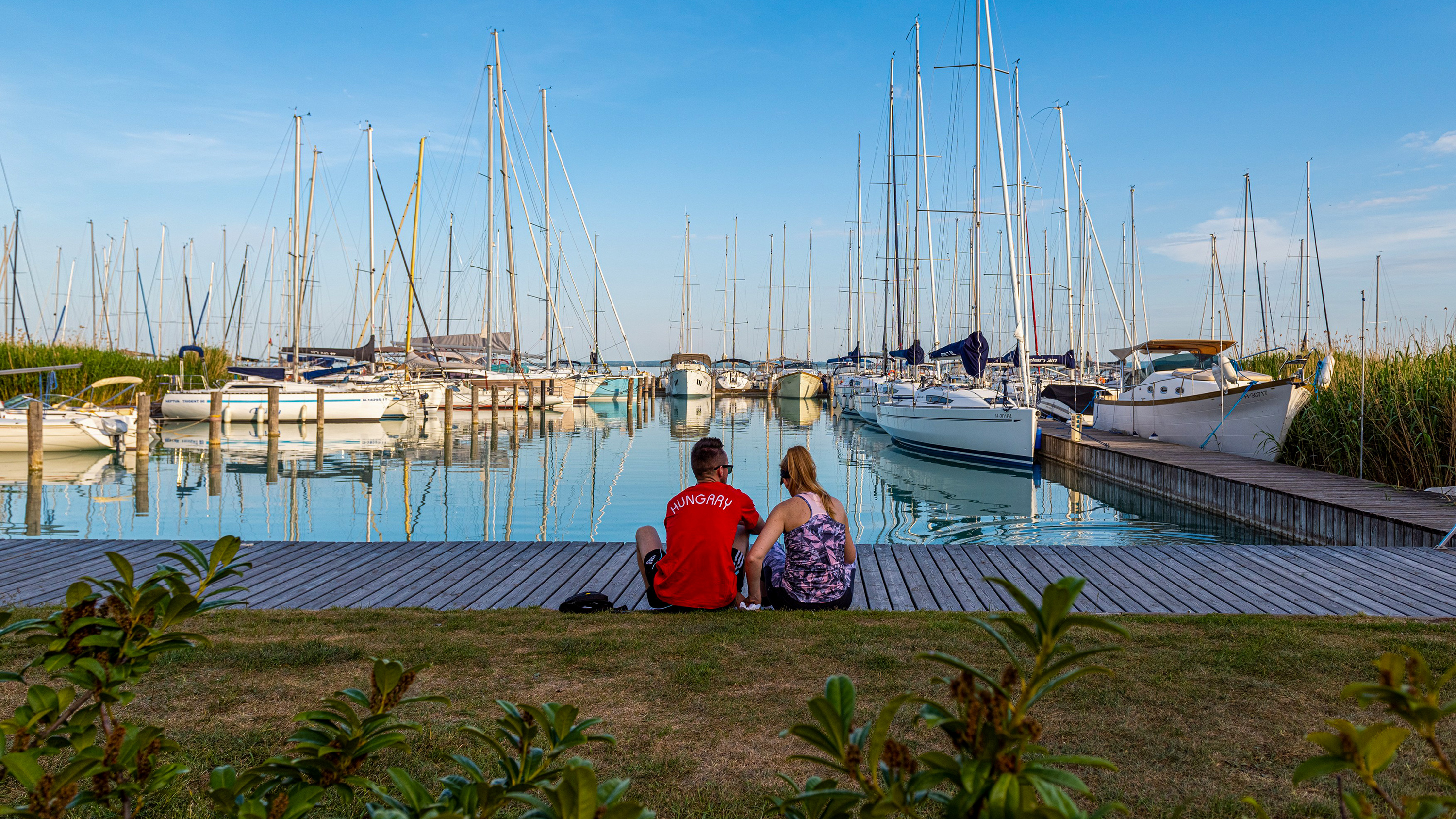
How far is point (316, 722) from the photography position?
1407 millimetres

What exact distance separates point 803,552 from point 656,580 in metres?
1.02

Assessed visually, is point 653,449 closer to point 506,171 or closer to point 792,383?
point 506,171

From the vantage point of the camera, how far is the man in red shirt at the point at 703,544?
5805 mm

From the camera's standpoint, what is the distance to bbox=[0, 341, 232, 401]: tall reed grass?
27.0 m

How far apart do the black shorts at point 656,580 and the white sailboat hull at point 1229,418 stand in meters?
15.1

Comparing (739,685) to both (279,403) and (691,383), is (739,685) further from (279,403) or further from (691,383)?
(691,383)

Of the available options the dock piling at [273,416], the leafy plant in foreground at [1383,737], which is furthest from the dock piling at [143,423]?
the leafy plant in foreground at [1383,737]

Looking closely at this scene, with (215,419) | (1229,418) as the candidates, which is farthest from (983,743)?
(215,419)

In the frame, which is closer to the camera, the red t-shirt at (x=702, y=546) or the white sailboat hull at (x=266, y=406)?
the red t-shirt at (x=702, y=546)

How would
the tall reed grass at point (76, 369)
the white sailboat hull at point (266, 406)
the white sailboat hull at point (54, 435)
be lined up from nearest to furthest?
1. the white sailboat hull at point (54, 435)
2. the tall reed grass at point (76, 369)
3. the white sailboat hull at point (266, 406)

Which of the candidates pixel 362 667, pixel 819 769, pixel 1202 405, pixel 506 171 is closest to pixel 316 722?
pixel 819 769

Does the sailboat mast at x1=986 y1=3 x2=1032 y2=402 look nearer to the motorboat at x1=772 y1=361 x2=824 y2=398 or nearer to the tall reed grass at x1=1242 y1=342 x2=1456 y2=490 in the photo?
the tall reed grass at x1=1242 y1=342 x2=1456 y2=490

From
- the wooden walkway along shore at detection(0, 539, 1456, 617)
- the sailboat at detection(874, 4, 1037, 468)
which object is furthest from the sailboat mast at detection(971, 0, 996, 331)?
the wooden walkway along shore at detection(0, 539, 1456, 617)

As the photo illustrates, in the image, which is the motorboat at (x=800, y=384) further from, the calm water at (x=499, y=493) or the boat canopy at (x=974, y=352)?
the boat canopy at (x=974, y=352)
